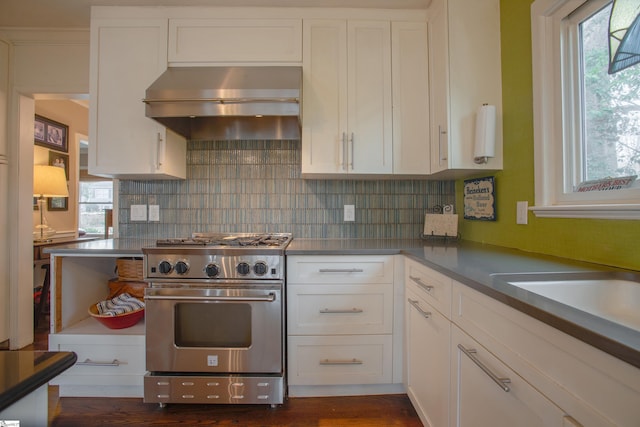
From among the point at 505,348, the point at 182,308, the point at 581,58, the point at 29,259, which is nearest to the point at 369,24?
the point at 581,58

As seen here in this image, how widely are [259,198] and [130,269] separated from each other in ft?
3.20

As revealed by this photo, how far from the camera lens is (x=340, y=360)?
1.66 metres

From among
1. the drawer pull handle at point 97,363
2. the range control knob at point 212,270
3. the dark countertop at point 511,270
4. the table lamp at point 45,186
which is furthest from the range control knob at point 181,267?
the table lamp at point 45,186

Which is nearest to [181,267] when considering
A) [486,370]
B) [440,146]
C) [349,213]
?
[349,213]

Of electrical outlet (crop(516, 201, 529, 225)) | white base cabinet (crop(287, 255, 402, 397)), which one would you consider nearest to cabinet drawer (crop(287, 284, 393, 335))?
white base cabinet (crop(287, 255, 402, 397))

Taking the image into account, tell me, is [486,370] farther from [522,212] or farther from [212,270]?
[212,270]

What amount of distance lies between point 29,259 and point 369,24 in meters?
3.21

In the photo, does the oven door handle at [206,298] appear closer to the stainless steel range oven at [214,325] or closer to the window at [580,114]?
the stainless steel range oven at [214,325]

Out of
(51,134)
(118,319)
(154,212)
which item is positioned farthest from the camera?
(51,134)

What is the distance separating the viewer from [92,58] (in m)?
1.91

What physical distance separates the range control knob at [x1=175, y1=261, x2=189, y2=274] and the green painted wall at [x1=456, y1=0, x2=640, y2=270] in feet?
5.97

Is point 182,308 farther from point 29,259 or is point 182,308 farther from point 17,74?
point 17,74

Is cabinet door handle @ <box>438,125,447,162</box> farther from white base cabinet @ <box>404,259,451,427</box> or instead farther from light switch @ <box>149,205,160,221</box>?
light switch @ <box>149,205,160,221</box>

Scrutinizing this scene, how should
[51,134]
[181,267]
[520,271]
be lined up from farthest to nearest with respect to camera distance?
1. [51,134]
2. [181,267]
3. [520,271]
